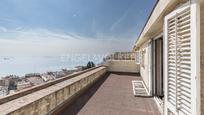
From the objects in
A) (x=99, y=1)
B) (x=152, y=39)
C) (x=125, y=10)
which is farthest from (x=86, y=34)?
(x=152, y=39)

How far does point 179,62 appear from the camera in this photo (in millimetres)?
1739

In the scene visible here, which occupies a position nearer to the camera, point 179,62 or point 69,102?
point 179,62

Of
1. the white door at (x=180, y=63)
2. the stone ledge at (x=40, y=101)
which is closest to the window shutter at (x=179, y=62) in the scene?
the white door at (x=180, y=63)

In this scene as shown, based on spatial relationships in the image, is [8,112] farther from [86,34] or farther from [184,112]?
[86,34]

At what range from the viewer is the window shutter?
4.96 ft

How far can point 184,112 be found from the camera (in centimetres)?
158

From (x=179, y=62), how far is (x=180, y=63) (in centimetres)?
3

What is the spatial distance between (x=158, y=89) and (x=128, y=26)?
17978 mm

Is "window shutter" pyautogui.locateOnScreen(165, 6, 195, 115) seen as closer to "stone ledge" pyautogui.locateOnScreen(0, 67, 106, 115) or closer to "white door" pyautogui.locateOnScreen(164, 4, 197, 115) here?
"white door" pyautogui.locateOnScreen(164, 4, 197, 115)

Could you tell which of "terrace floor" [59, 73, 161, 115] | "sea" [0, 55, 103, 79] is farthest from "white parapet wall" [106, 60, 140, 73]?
"terrace floor" [59, 73, 161, 115]

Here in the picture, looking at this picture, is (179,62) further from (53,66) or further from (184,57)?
(53,66)

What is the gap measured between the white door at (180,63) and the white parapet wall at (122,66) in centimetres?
1045

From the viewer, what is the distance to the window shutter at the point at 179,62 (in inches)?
59.6

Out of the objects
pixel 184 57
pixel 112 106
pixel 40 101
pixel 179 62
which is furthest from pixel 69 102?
pixel 184 57
